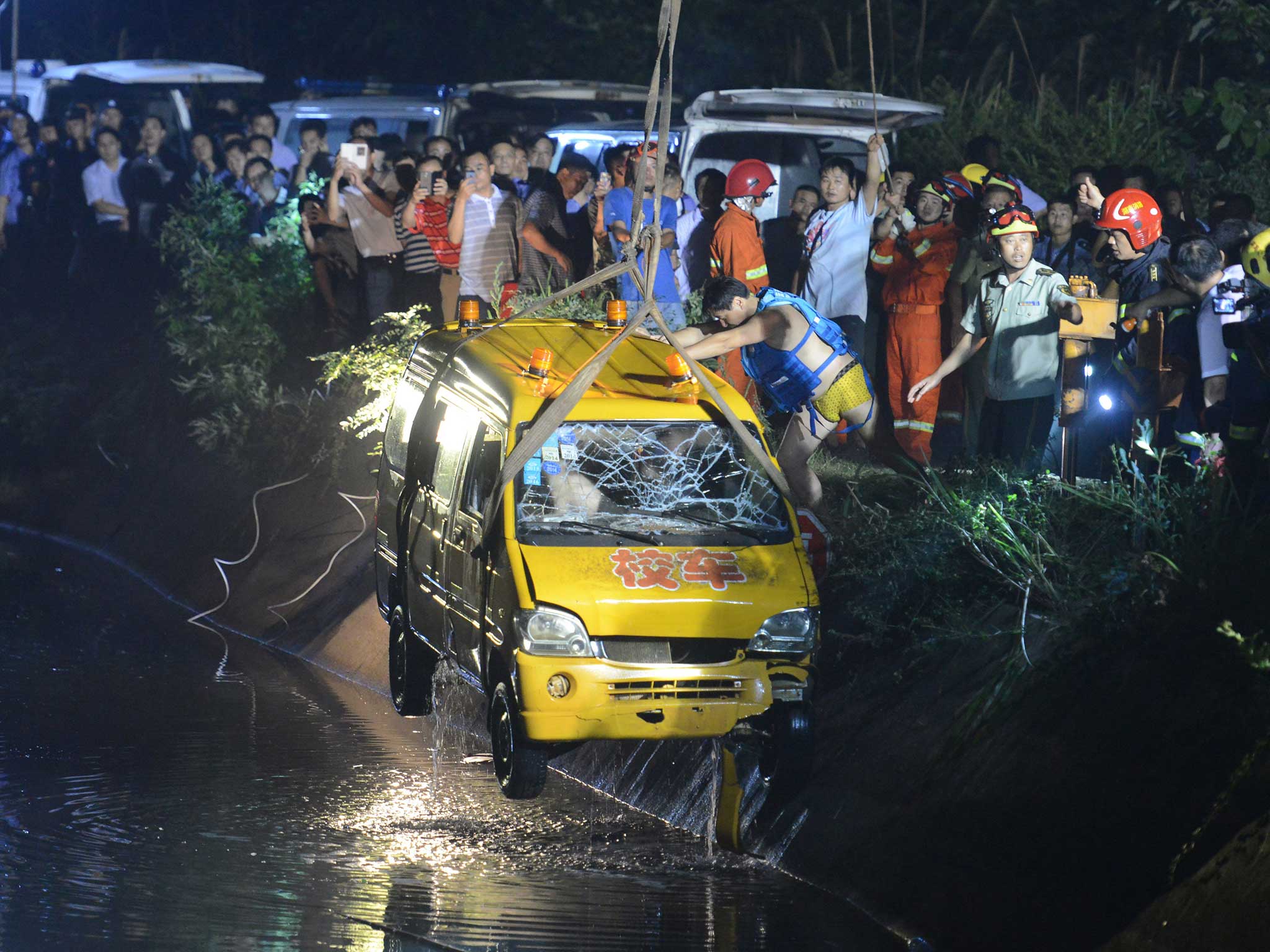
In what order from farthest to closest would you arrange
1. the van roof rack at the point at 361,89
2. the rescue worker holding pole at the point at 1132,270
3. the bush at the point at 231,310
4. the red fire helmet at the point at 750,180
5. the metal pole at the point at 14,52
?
the metal pole at the point at 14,52
the van roof rack at the point at 361,89
the bush at the point at 231,310
the red fire helmet at the point at 750,180
the rescue worker holding pole at the point at 1132,270

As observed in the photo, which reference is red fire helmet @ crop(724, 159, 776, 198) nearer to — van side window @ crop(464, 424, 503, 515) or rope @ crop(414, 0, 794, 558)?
rope @ crop(414, 0, 794, 558)

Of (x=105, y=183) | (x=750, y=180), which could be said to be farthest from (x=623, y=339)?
(x=105, y=183)

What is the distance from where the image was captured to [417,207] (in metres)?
16.6

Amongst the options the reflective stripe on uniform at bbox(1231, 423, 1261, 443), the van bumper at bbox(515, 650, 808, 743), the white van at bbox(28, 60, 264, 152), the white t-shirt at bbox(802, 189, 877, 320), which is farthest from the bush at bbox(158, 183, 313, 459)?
the reflective stripe on uniform at bbox(1231, 423, 1261, 443)

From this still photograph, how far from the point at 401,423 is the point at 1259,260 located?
191 inches

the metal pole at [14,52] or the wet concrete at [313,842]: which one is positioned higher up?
the metal pole at [14,52]

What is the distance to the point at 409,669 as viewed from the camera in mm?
11172

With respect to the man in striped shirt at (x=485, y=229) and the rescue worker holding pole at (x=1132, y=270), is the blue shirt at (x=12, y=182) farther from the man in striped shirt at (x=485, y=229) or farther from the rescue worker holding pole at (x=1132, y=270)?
the rescue worker holding pole at (x=1132, y=270)

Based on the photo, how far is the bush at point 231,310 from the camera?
19297 millimetres

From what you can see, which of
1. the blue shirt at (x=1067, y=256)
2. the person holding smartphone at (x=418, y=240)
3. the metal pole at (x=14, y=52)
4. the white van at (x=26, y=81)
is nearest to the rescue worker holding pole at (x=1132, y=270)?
the blue shirt at (x=1067, y=256)

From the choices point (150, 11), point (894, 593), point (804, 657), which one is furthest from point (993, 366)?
point (150, 11)

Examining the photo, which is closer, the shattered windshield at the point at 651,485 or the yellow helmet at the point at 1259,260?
the yellow helmet at the point at 1259,260

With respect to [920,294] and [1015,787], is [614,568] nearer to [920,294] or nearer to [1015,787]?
[1015,787]

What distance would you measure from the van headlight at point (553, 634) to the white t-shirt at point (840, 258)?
19.3 feet
